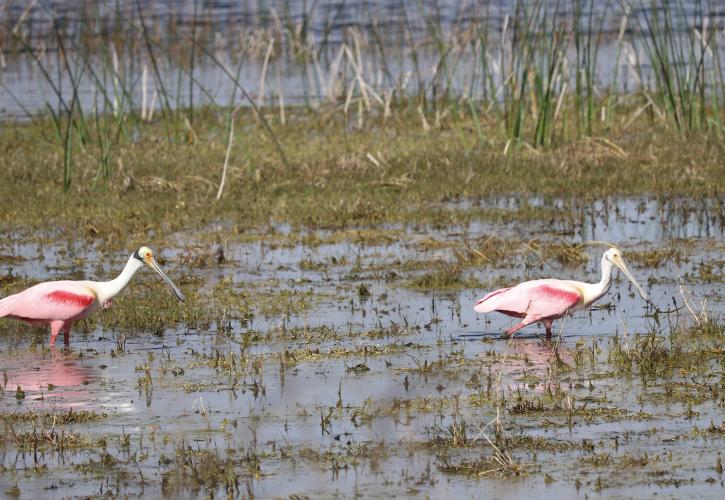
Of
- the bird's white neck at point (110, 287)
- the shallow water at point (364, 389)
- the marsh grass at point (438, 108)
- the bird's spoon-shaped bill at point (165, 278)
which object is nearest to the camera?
the shallow water at point (364, 389)

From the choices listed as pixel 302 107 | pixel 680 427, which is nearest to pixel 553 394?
pixel 680 427

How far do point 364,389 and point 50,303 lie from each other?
8.04 ft

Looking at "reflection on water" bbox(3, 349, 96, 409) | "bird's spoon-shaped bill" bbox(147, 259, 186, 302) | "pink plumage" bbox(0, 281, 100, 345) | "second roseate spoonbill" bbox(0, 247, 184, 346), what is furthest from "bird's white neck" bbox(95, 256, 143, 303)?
"reflection on water" bbox(3, 349, 96, 409)

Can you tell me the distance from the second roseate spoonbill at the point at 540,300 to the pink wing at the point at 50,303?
8.29 feet

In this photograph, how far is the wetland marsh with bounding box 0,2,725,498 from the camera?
21.0 ft

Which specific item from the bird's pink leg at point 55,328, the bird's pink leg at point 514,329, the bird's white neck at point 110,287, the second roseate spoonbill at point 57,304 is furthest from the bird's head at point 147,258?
the bird's pink leg at point 514,329

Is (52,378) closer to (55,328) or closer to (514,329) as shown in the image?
(55,328)

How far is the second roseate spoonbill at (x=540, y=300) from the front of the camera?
911cm

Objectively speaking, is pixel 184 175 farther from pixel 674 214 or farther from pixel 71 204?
pixel 674 214

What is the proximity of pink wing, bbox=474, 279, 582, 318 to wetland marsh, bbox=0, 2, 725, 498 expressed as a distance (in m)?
0.23

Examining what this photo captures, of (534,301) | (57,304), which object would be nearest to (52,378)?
(57,304)

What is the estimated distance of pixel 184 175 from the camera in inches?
602

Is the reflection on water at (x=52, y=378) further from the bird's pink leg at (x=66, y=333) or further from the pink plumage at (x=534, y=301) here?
the pink plumage at (x=534, y=301)

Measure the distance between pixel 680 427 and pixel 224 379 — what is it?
2.63m
